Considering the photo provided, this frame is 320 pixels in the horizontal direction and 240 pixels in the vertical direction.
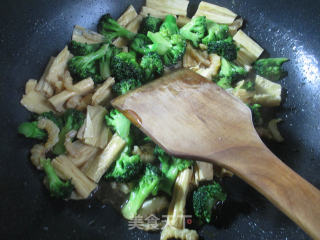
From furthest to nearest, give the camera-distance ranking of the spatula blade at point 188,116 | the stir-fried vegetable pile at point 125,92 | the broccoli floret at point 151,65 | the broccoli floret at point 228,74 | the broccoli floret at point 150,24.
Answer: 1. the broccoli floret at point 150,24
2. the broccoli floret at point 228,74
3. the broccoli floret at point 151,65
4. the stir-fried vegetable pile at point 125,92
5. the spatula blade at point 188,116

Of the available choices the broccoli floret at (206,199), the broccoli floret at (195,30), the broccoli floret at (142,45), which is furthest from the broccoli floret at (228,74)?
the broccoli floret at (206,199)

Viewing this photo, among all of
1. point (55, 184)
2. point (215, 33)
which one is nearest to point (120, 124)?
point (55, 184)

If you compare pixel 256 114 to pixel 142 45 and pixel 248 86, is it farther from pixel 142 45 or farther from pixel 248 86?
pixel 142 45

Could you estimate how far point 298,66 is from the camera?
230 cm

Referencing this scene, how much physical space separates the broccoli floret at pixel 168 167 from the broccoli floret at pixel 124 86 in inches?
15.7

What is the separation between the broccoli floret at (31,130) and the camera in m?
1.77

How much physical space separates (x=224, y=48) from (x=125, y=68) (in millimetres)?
737

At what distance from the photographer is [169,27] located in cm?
229

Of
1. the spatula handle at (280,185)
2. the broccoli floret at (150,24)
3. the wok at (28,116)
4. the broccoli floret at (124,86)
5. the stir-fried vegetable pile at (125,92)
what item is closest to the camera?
the spatula handle at (280,185)

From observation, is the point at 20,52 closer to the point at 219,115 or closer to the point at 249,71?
the point at 219,115

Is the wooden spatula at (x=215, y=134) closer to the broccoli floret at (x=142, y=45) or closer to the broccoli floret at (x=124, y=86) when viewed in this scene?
the broccoli floret at (x=124, y=86)

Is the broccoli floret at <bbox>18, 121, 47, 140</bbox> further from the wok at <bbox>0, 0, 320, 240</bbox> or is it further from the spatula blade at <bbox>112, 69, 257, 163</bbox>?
the spatula blade at <bbox>112, 69, 257, 163</bbox>

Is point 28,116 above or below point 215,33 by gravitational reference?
below

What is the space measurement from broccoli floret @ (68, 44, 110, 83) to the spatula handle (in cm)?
105
